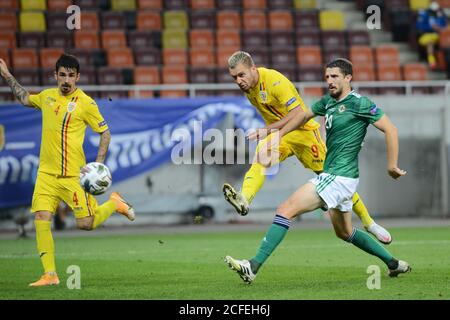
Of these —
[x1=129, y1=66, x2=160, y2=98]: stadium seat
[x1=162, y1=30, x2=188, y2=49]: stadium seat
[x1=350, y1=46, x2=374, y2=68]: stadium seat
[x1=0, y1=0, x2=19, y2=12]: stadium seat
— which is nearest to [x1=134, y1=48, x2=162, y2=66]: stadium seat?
[x1=162, y1=30, x2=188, y2=49]: stadium seat

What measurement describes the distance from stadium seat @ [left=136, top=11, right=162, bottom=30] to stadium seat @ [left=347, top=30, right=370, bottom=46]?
181 inches

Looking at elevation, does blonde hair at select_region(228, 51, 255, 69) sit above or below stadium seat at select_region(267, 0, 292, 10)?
below

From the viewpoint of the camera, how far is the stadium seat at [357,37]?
24.4 m

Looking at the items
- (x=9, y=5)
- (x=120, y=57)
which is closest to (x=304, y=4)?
(x=120, y=57)

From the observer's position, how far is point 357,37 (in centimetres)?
2444

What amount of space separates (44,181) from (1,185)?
9.08m

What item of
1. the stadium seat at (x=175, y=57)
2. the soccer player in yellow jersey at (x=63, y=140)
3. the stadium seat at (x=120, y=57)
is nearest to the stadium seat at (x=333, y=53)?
the stadium seat at (x=175, y=57)

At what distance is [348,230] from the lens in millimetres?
9734

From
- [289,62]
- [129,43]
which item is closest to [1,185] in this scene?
[129,43]

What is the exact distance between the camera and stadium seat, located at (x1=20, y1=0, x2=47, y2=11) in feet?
78.0

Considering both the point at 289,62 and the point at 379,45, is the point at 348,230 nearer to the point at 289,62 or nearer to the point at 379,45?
the point at 289,62

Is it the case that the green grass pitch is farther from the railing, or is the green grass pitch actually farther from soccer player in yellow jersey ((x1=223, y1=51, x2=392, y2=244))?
the railing

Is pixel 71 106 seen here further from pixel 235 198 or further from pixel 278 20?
pixel 278 20

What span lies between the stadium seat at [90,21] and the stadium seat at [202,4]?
2526mm
